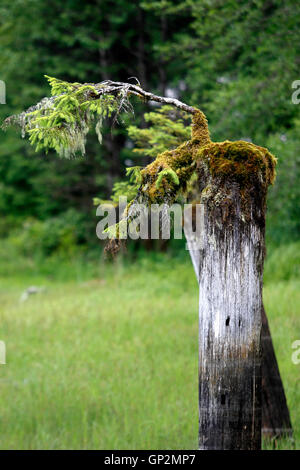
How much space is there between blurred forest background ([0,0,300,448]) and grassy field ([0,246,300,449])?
0.10ft

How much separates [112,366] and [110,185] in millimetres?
10779

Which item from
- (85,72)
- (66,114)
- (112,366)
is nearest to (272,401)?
(112,366)

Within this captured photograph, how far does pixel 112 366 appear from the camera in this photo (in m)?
7.35

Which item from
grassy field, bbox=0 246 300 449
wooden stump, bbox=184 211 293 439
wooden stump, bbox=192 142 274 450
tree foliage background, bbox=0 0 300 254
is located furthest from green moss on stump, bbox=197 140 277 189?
tree foliage background, bbox=0 0 300 254

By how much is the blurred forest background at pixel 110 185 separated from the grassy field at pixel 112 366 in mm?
32

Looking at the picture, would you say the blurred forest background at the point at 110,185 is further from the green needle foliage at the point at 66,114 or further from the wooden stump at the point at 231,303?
the wooden stump at the point at 231,303

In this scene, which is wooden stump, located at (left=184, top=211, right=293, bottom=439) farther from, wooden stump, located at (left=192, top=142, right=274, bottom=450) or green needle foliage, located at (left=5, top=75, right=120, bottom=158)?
green needle foliage, located at (left=5, top=75, right=120, bottom=158)

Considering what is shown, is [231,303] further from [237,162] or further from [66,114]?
[66,114]

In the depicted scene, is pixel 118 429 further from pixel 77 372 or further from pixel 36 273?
pixel 36 273

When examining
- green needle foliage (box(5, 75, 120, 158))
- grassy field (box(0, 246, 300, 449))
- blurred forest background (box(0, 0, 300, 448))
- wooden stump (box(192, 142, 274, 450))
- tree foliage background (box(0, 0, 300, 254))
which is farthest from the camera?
tree foliage background (box(0, 0, 300, 254))

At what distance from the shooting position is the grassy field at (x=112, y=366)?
554 cm

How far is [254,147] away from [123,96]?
2.94 feet

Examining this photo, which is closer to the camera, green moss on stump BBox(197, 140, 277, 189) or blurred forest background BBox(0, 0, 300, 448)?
green moss on stump BBox(197, 140, 277, 189)

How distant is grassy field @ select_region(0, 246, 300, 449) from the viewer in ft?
18.2
